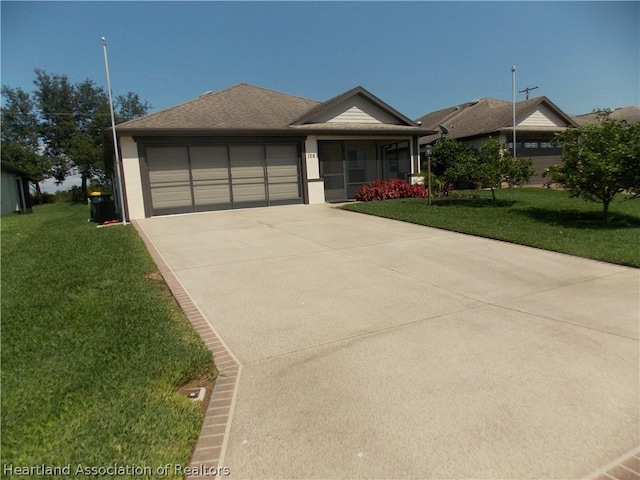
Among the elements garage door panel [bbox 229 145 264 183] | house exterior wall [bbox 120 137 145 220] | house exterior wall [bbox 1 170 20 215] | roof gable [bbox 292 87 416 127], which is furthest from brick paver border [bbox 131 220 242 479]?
house exterior wall [bbox 1 170 20 215]

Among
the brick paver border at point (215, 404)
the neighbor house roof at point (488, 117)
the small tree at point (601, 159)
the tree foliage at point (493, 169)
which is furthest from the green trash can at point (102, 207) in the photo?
the neighbor house roof at point (488, 117)

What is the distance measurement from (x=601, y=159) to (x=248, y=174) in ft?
38.2

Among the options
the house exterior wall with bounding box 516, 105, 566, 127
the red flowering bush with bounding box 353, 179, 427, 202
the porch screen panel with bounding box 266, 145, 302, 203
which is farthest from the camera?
the house exterior wall with bounding box 516, 105, 566, 127

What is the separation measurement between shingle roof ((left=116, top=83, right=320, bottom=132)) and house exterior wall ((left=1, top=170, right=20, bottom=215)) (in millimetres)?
14803

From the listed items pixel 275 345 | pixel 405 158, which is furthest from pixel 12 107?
pixel 275 345

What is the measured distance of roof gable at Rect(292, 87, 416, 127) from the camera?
17.8 meters

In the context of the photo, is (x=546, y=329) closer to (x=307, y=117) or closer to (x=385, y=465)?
(x=385, y=465)

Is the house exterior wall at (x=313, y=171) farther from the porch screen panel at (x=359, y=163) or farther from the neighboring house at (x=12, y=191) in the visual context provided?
the neighboring house at (x=12, y=191)

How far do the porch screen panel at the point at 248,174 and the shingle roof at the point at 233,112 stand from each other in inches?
38.9

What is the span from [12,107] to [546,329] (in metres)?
55.2

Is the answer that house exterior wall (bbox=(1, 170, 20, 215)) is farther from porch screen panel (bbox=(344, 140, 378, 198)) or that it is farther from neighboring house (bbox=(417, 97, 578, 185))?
neighboring house (bbox=(417, 97, 578, 185))

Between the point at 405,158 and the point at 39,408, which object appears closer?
the point at 39,408

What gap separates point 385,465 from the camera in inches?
93.1

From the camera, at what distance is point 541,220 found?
35.9 ft
